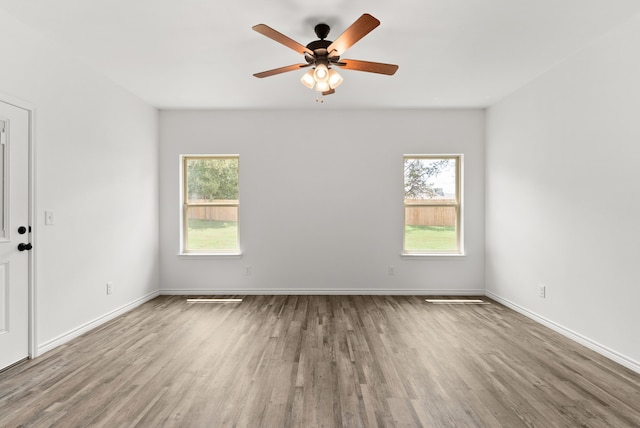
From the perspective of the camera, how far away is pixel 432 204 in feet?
16.9

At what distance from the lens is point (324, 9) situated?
8.41ft

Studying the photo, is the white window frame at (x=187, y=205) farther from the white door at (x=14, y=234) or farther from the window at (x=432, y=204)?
the window at (x=432, y=204)

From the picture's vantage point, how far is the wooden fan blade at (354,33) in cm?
217

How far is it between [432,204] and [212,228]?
11.2 ft

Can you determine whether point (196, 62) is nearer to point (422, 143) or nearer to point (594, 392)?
point (422, 143)

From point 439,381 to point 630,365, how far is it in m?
1.62

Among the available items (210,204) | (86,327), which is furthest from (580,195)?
(86,327)

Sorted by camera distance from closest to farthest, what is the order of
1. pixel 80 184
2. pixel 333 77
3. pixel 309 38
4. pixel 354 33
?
pixel 354 33
pixel 333 77
pixel 309 38
pixel 80 184

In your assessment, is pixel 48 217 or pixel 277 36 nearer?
pixel 277 36

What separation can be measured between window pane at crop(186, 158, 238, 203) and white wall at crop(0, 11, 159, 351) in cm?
67

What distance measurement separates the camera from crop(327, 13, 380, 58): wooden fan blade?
217 cm

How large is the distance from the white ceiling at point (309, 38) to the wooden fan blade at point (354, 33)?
0.27 m

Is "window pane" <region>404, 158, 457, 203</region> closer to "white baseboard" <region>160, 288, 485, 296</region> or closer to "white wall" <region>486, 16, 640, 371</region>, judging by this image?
"white wall" <region>486, 16, 640, 371</region>

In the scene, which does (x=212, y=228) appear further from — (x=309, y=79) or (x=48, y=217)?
(x=309, y=79)
